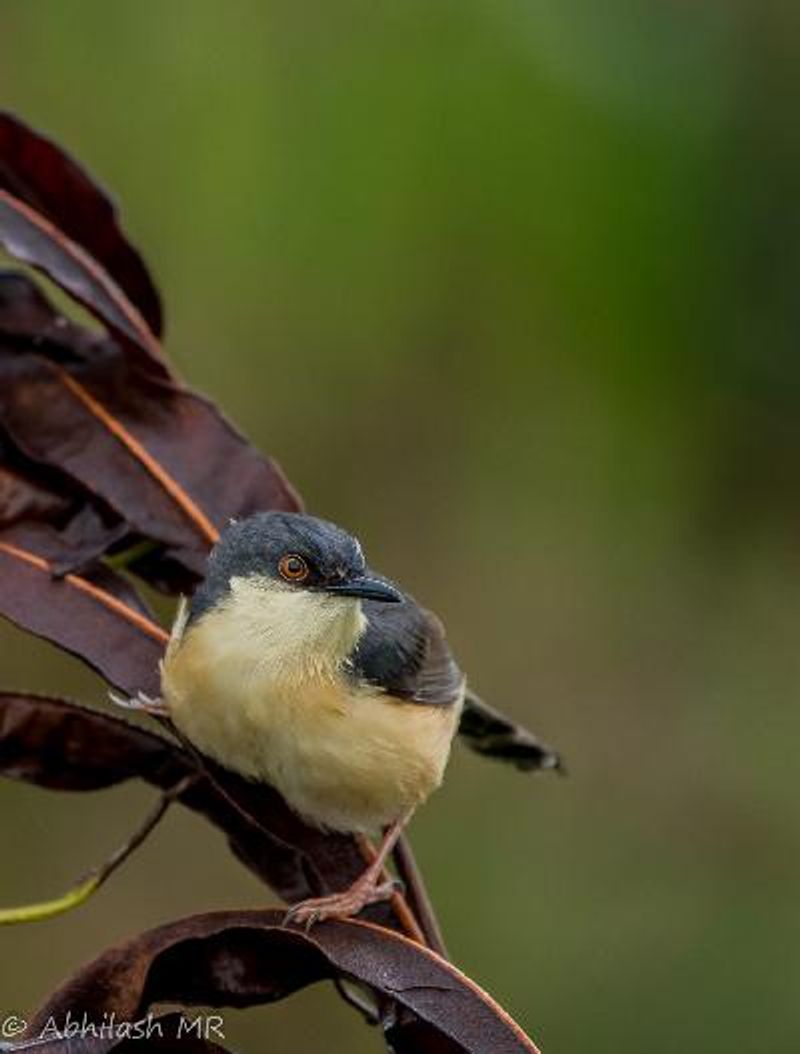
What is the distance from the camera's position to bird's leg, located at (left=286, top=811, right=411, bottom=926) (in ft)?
8.93

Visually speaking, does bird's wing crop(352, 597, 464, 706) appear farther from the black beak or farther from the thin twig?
the thin twig

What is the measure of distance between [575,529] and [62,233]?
3.59m

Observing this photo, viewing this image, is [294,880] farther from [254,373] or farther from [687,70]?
[687,70]

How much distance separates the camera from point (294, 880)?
3.04m

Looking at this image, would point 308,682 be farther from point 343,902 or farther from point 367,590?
point 343,902

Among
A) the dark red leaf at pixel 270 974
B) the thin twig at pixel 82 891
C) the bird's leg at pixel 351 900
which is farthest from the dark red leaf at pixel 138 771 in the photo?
the dark red leaf at pixel 270 974

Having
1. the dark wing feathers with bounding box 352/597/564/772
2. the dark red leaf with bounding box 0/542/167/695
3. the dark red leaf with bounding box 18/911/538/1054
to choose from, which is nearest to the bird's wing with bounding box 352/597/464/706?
the dark wing feathers with bounding box 352/597/564/772

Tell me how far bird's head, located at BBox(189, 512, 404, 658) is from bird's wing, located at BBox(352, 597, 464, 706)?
90 mm

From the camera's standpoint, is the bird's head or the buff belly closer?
the buff belly

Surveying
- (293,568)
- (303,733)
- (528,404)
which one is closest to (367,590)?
(293,568)

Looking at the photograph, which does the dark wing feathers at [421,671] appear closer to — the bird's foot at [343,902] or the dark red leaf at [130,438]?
the dark red leaf at [130,438]

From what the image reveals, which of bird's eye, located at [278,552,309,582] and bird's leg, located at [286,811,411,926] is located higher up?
bird's eye, located at [278,552,309,582]

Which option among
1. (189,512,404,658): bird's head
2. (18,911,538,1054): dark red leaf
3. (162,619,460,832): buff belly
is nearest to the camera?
(18,911,538,1054): dark red leaf

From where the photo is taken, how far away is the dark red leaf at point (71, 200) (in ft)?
11.4
